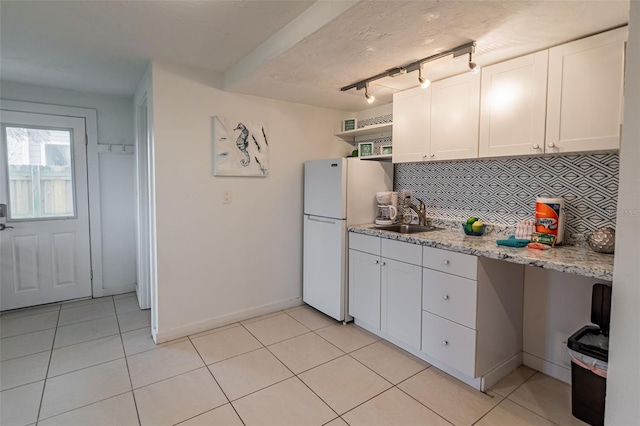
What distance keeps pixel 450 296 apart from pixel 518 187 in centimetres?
94

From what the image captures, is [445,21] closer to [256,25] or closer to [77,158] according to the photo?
[256,25]

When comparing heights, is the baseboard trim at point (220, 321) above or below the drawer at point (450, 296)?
below

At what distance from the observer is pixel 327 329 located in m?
2.86

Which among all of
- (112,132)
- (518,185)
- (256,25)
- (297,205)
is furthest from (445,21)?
(112,132)

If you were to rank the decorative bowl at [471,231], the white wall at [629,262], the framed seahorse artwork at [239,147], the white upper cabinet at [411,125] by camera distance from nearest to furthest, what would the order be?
the white wall at [629,262] → the decorative bowl at [471,231] → the white upper cabinet at [411,125] → the framed seahorse artwork at [239,147]

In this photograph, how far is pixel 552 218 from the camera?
199 cm

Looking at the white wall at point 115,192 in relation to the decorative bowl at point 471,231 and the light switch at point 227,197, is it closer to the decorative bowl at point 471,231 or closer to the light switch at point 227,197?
the light switch at point 227,197

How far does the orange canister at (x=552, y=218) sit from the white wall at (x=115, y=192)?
13.0 ft

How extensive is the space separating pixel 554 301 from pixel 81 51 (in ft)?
12.2

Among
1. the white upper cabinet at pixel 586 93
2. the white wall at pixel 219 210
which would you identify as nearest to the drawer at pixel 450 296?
the white upper cabinet at pixel 586 93

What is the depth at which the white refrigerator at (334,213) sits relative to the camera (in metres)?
2.86

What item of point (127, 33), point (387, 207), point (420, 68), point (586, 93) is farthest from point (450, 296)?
point (127, 33)

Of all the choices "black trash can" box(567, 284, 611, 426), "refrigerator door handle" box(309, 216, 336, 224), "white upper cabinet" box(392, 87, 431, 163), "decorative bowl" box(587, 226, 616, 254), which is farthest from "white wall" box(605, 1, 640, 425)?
"refrigerator door handle" box(309, 216, 336, 224)

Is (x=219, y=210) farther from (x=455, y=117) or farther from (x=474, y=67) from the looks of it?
(x=474, y=67)
